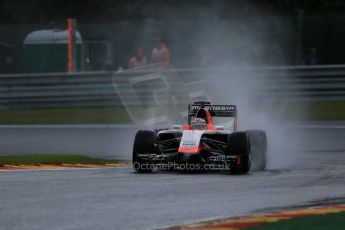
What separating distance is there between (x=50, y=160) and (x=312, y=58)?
14.2m

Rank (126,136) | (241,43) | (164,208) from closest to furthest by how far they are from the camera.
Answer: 1. (164,208)
2. (126,136)
3. (241,43)

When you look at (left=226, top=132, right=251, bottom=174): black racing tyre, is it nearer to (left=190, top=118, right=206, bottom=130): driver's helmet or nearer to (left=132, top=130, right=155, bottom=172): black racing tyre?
(left=190, top=118, right=206, bottom=130): driver's helmet

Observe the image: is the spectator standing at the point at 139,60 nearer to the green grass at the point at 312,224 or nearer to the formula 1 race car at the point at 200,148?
the formula 1 race car at the point at 200,148

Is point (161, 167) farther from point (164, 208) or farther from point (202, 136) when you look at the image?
point (164, 208)

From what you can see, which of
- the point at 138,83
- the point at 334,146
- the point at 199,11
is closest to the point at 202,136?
the point at 334,146

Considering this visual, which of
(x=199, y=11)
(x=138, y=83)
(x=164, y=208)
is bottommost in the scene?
(x=164, y=208)

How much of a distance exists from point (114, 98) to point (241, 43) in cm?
388

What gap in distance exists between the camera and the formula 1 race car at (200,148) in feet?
41.7

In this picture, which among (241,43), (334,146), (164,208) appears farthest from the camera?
(241,43)

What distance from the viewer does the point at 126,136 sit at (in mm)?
19375

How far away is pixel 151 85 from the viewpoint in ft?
78.6

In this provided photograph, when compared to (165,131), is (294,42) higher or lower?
higher

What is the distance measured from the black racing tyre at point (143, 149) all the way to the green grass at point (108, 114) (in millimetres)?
8691

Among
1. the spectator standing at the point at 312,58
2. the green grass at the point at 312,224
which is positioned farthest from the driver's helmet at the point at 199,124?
the spectator standing at the point at 312,58
